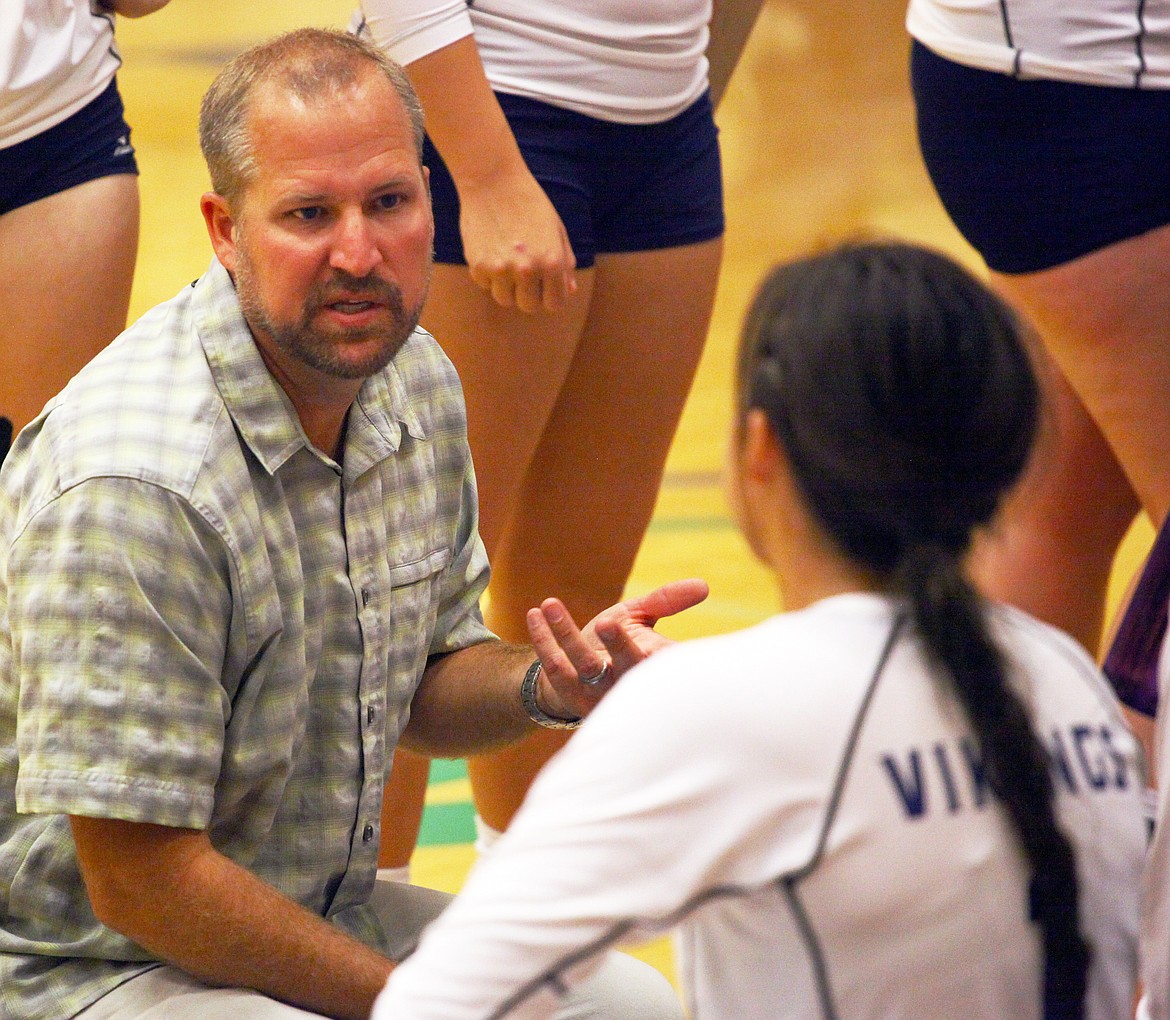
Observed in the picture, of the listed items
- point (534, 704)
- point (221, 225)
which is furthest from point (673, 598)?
point (221, 225)

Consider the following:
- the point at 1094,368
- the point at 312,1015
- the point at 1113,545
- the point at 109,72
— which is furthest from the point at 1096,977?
the point at 109,72

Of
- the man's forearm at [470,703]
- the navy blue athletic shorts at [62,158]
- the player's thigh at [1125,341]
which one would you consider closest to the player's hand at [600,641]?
the man's forearm at [470,703]

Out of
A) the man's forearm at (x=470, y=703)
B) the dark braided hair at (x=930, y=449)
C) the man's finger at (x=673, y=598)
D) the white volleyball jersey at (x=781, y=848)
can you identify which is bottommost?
the man's forearm at (x=470, y=703)

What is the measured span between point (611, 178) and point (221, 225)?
1.86ft

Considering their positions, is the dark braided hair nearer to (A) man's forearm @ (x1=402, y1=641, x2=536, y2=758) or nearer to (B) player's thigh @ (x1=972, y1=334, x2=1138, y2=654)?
(A) man's forearm @ (x1=402, y1=641, x2=536, y2=758)

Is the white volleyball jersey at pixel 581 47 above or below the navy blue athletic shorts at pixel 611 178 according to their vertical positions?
above

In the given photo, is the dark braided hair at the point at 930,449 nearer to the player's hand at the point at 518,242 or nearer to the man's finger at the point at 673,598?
the man's finger at the point at 673,598

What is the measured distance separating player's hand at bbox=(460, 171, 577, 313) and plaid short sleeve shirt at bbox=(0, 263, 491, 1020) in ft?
0.82

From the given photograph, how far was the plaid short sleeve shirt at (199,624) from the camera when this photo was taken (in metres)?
1.22

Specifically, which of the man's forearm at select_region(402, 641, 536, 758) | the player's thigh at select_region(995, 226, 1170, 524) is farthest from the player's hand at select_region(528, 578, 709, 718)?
the player's thigh at select_region(995, 226, 1170, 524)

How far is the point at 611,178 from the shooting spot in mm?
1892

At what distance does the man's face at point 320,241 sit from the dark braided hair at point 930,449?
534 mm

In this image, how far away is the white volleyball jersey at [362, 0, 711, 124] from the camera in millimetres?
1802

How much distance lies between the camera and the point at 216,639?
127 centimetres
